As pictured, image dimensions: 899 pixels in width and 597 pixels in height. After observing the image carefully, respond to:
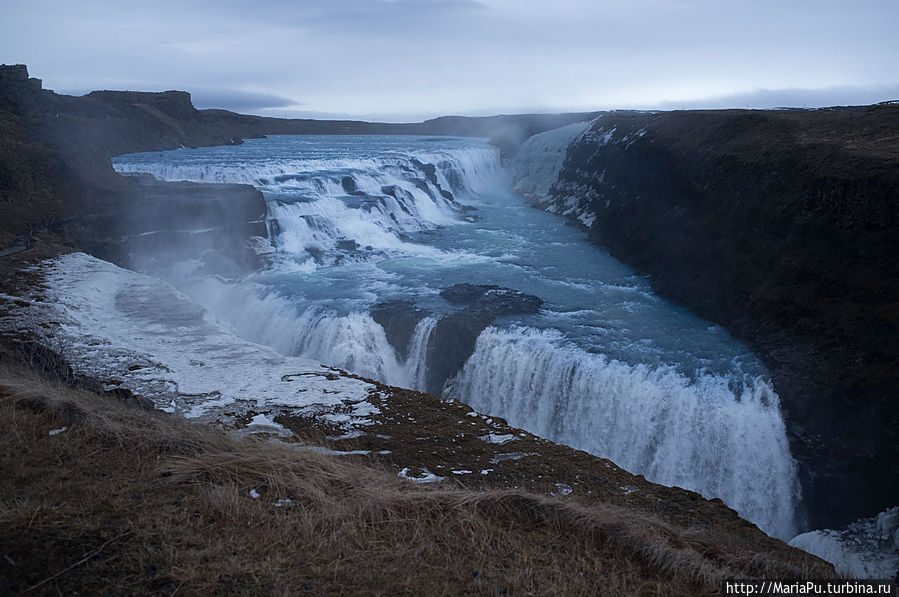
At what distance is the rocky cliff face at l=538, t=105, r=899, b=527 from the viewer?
9.87 metres

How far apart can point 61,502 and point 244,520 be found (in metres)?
1.14

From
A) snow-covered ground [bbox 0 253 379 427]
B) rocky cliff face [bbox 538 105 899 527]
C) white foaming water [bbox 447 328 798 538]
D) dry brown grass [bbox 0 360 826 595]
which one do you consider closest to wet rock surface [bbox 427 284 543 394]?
white foaming water [bbox 447 328 798 538]

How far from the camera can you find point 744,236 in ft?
49.2

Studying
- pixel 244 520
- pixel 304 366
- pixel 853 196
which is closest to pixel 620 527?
pixel 244 520

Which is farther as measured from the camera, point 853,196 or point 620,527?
point 853,196

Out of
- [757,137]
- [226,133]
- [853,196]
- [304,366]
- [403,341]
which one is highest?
[226,133]

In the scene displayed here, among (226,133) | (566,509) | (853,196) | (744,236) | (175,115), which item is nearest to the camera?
(566,509)

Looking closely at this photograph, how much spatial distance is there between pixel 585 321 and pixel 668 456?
14.1 ft

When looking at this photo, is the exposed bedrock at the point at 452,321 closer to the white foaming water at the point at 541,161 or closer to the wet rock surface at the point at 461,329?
the wet rock surface at the point at 461,329

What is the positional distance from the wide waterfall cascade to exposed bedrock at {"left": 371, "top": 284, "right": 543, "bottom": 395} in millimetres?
141

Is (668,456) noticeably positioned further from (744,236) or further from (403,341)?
(744,236)

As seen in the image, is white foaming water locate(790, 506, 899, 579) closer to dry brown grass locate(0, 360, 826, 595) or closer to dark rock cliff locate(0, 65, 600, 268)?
dry brown grass locate(0, 360, 826, 595)

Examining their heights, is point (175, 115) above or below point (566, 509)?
above

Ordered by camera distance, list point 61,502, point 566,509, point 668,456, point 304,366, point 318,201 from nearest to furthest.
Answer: point 61,502 < point 566,509 < point 304,366 < point 668,456 < point 318,201
